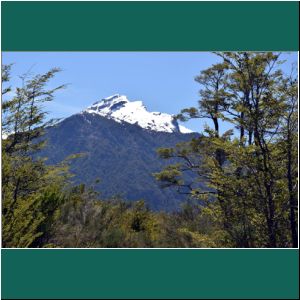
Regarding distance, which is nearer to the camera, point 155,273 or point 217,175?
point 155,273

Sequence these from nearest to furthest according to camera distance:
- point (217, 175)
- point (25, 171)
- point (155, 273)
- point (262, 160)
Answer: point (155, 273) < point (262, 160) < point (25, 171) < point (217, 175)

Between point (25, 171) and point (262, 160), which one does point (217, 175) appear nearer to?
point (262, 160)

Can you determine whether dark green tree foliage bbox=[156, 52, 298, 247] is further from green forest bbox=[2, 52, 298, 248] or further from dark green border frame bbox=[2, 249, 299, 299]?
dark green border frame bbox=[2, 249, 299, 299]

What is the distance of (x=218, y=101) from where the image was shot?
392 inches

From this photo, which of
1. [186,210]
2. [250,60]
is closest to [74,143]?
[186,210]

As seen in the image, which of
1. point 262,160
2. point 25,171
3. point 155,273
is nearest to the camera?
point 155,273

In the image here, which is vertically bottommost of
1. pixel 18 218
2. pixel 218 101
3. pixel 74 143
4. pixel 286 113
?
pixel 18 218

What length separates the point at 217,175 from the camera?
25.9 ft

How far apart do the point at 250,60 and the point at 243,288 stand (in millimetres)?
3525

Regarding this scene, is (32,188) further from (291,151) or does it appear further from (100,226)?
(291,151)

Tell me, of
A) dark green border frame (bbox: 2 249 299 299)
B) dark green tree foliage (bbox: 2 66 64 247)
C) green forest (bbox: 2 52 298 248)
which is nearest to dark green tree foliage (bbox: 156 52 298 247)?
green forest (bbox: 2 52 298 248)

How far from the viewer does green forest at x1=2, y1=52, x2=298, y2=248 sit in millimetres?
6727

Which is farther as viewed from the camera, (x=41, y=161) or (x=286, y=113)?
(x=41, y=161)

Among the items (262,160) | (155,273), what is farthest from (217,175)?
(155,273)
